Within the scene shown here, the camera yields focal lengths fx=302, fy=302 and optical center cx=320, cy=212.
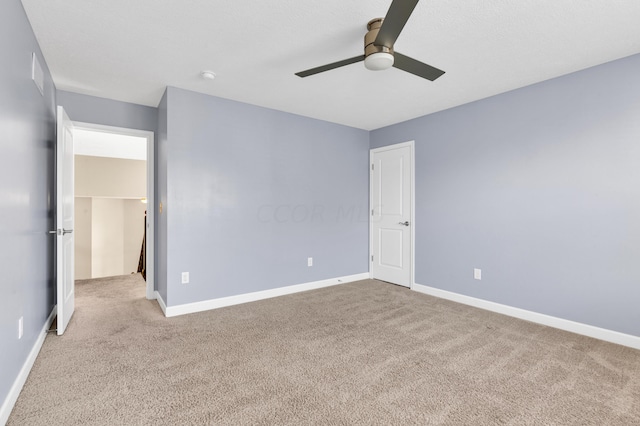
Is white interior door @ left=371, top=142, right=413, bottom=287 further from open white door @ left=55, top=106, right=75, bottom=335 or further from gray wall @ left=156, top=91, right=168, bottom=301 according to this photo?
open white door @ left=55, top=106, right=75, bottom=335

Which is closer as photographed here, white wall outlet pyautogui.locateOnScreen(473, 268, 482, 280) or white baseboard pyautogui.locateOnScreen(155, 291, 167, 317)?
white baseboard pyautogui.locateOnScreen(155, 291, 167, 317)

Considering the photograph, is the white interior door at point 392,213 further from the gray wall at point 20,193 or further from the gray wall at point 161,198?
the gray wall at point 20,193

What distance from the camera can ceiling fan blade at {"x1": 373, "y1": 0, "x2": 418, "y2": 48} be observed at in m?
1.48

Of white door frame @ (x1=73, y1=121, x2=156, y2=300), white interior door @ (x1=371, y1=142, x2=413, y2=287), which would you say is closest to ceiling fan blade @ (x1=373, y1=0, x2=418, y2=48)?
white interior door @ (x1=371, y1=142, x2=413, y2=287)

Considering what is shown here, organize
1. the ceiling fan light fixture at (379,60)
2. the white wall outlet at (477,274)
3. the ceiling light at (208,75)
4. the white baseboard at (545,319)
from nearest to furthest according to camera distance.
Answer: the ceiling fan light fixture at (379,60) → the white baseboard at (545,319) → the ceiling light at (208,75) → the white wall outlet at (477,274)

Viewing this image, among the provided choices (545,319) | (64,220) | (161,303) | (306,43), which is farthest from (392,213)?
(64,220)

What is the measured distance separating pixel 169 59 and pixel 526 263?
3993 mm

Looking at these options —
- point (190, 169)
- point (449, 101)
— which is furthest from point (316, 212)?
point (449, 101)

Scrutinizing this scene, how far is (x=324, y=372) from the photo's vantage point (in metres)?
2.13

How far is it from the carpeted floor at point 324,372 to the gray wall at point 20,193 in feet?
1.14

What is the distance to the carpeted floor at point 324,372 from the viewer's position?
1.69m

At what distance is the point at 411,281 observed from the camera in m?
4.33

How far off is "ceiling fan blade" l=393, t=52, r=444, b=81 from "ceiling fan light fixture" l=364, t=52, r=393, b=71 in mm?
91

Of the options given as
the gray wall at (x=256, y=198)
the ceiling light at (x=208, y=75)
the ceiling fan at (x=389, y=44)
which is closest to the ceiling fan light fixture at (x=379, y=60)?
the ceiling fan at (x=389, y=44)
